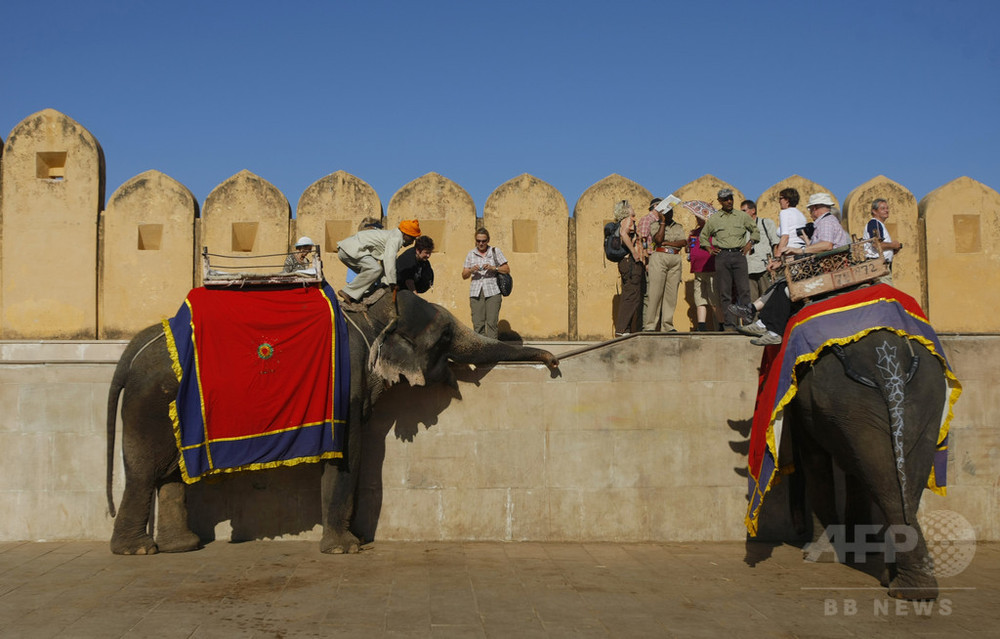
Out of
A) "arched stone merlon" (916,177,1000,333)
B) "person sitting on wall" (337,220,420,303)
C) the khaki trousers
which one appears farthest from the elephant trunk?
"arched stone merlon" (916,177,1000,333)

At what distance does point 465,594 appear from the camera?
7.02 metres

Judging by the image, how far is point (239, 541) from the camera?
8.96 metres

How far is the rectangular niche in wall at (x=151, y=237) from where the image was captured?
38.4 feet

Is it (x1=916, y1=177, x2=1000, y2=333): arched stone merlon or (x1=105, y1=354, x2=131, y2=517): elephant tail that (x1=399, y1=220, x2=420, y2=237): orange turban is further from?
(x1=916, y1=177, x2=1000, y2=333): arched stone merlon

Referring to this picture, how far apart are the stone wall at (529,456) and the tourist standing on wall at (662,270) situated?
1.62 meters

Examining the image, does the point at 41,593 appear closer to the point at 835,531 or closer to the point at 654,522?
the point at 654,522

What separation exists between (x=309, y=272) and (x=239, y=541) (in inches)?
98.3

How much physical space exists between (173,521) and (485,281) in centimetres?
418

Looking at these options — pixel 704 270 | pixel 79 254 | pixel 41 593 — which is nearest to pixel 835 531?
pixel 704 270

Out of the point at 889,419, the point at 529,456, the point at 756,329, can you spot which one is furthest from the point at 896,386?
the point at 529,456

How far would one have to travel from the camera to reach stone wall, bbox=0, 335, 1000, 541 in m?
8.98

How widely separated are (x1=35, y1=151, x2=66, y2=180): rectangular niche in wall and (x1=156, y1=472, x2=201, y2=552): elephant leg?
5054 mm

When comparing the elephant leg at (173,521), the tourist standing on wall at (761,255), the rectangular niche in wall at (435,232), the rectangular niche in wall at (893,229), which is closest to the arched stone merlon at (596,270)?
the tourist standing on wall at (761,255)

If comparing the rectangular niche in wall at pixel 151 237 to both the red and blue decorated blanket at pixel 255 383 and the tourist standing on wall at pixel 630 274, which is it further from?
the tourist standing on wall at pixel 630 274
